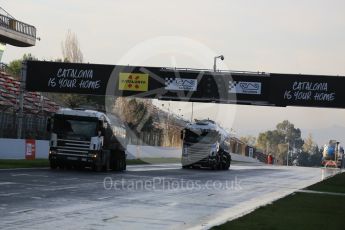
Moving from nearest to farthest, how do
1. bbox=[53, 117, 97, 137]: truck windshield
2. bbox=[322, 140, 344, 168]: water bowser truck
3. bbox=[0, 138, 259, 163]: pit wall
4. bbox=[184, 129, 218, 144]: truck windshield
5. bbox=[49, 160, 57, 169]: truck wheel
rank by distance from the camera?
bbox=[53, 117, 97, 137]: truck windshield < bbox=[49, 160, 57, 169]: truck wheel < bbox=[0, 138, 259, 163]: pit wall < bbox=[184, 129, 218, 144]: truck windshield < bbox=[322, 140, 344, 168]: water bowser truck

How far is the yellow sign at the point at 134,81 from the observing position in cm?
4594

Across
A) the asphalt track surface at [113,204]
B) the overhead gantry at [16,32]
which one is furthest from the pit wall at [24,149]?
the overhead gantry at [16,32]

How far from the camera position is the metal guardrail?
63481 millimetres

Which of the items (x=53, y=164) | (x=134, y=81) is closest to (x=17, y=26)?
(x=134, y=81)

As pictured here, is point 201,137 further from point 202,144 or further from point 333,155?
point 333,155

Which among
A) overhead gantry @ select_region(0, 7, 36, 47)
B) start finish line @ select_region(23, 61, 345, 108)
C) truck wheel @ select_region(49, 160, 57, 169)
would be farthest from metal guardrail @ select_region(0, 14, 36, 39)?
truck wheel @ select_region(49, 160, 57, 169)

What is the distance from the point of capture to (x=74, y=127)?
30.3 meters

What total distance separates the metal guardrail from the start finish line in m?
17.5

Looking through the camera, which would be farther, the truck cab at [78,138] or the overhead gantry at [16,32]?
the overhead gantry at [16,32]

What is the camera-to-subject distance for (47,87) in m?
47.9

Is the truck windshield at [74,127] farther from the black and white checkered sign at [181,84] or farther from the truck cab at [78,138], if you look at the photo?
the black and white checkered sign at [181,84]

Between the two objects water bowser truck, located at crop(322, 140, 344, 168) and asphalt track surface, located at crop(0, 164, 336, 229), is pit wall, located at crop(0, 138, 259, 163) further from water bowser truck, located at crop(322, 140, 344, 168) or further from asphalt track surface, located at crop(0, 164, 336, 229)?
water bowser truck, located at crop(322, 140, 344, 168)

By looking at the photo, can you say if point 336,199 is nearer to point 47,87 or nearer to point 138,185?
point 138,185

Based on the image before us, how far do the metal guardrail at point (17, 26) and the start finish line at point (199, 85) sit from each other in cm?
1747
